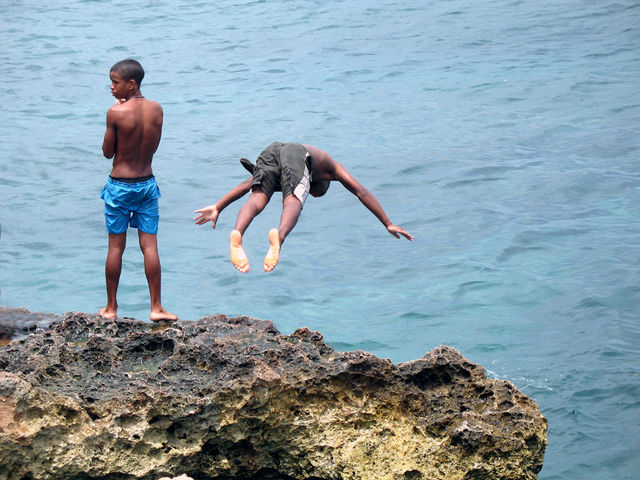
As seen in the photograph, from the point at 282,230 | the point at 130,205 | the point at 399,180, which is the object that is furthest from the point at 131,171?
the point at 399,180

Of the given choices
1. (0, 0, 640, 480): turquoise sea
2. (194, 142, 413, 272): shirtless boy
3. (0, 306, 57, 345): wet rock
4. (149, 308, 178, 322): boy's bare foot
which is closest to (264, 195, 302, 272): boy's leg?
(194, 142, 413, 272): shirtless boy

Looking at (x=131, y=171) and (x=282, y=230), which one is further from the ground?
(x=131, y=171)

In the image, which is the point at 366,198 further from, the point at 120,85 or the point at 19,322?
the point at 19,322

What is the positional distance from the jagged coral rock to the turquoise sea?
13.0ft

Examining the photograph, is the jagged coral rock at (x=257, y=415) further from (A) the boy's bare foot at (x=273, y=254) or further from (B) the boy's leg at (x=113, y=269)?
(B) the boy's leg at (x=113, y=269)

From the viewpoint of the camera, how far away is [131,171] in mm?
7727

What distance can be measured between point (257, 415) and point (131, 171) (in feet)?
8.61

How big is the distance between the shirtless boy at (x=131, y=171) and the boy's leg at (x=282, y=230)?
3.66 feet

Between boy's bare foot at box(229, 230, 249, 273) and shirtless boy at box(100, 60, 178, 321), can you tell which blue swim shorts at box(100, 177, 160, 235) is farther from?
boy's bare foot at box(229, 230, 249, 273)

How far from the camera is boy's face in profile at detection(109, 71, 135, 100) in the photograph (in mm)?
7465

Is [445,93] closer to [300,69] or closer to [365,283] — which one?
[300,69]

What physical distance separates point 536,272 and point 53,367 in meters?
9.58

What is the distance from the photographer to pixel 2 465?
18.6ft

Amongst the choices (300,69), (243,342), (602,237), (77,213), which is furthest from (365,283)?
(300,69)
